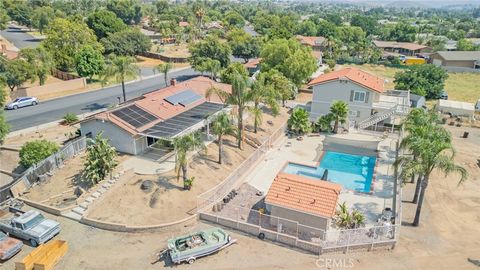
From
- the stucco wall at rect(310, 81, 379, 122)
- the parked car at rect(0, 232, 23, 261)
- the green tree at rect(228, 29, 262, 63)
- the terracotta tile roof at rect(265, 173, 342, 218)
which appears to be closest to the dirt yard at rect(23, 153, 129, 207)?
the parked car at rect(0, 232, 23, 261)

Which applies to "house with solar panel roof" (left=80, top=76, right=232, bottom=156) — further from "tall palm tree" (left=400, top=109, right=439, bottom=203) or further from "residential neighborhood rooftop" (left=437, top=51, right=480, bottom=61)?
"residential neighborhood rooftop" (left=437, top=51, right=480, bottom=61)

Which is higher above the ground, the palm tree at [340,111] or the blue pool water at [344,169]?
the palm tree at [340,111]

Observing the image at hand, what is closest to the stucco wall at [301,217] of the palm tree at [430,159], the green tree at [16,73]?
the palm tree at [430,159]

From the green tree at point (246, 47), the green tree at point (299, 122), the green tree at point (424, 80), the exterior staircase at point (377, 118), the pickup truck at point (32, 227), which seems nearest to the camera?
the pickup truck at point (32, 227)

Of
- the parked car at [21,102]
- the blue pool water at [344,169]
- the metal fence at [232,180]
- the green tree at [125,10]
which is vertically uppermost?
the green tree at [125,10]

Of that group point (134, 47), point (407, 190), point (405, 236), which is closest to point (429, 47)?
point (134, 47)

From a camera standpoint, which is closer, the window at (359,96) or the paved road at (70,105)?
the window at (359,96)

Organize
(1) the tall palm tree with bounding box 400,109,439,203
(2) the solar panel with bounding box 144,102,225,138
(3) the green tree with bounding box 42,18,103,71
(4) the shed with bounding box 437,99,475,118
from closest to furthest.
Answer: (1) the tall palm tree with bounding box 400,109,439,203 < (2) the solar panel with bounding box 144,102,225,138 < (4) the shed with bounding box 437,99,475,118 < (3) the green tree with bounding box 42,18,103,71

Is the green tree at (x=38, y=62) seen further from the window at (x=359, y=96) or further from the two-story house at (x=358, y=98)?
the window at (x=359, y=96)
